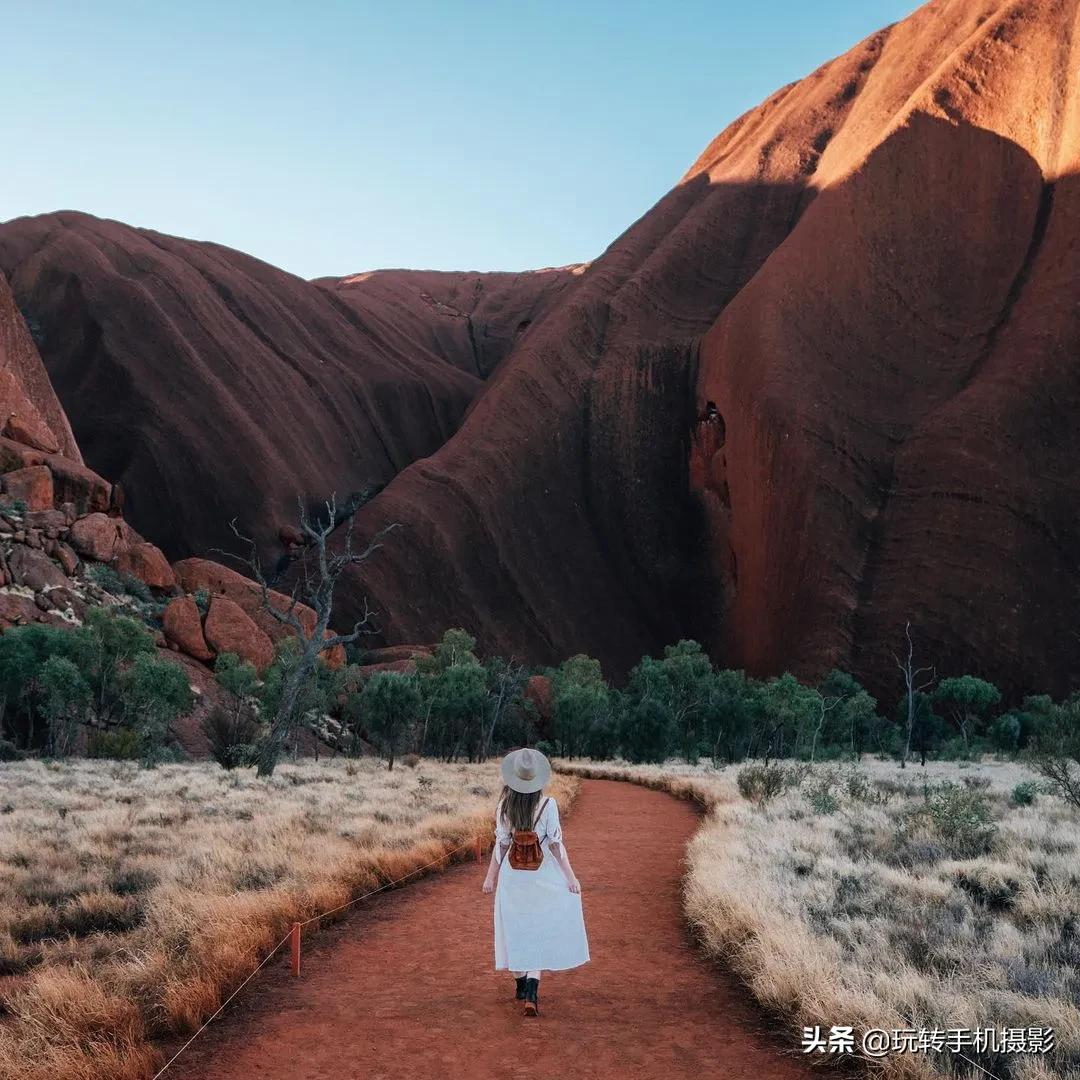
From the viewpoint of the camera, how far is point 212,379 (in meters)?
77.1

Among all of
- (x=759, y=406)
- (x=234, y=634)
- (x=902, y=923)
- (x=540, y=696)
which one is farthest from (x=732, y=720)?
(x=902, y=923)

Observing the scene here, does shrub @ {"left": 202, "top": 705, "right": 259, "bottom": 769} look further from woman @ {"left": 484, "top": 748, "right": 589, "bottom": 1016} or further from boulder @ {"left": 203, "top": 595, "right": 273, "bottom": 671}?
woman @ {"left": 484, "top": 748, "right": 589, "bottom": 1016}

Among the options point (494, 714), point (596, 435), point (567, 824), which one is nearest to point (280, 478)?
point (596, 435)

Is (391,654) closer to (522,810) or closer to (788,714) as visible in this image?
(788,714)

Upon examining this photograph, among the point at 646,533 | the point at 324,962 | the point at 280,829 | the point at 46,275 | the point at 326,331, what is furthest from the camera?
the point at 326,331

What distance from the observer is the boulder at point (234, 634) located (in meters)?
48.0

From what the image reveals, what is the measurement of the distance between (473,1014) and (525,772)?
1.65 m

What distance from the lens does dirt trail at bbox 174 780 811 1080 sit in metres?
5.24

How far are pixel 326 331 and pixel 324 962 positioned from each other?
3879 inches

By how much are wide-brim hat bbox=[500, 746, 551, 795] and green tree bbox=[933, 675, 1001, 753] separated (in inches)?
1906

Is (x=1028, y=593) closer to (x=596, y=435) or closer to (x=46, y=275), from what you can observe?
(x=596, y=435)

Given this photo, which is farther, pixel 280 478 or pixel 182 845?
pixel 280 478

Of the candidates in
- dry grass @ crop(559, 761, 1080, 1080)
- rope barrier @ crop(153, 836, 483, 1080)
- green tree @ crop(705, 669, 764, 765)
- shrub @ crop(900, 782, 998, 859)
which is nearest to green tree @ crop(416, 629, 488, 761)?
green tree @ crop(705, 669, 764, 765)

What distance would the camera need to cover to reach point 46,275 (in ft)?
265
